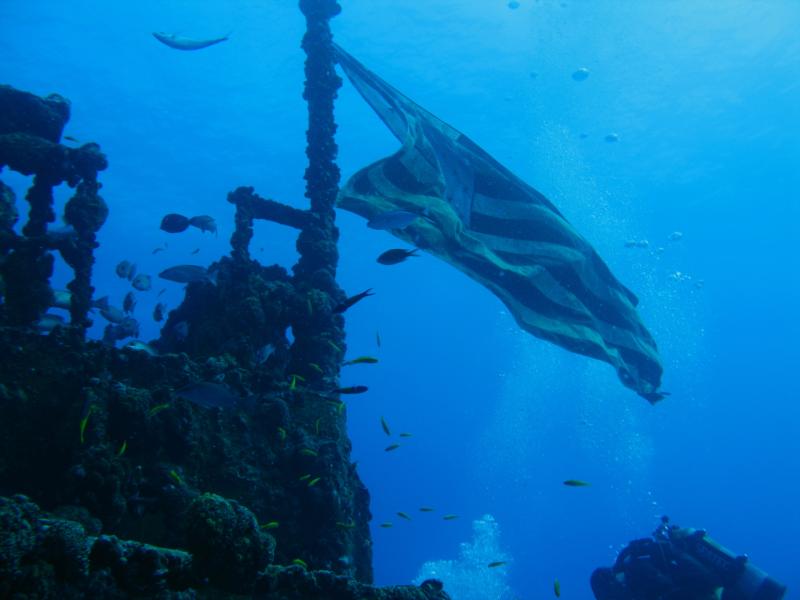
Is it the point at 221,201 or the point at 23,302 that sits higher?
the point at 221,201

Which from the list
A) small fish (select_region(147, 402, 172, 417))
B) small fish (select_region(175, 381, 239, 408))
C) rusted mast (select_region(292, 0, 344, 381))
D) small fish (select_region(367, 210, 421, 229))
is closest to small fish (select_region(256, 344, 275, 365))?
rusted mast (select_region(292, 0, 344, 381))

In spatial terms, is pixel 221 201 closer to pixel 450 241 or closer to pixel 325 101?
pixel 325 101

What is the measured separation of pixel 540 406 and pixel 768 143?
73.5m

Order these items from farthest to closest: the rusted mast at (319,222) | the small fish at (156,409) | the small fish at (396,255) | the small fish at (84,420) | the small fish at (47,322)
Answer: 1. the rusted mast at (319,222)
2. the small fish at (47,322)
3. the small fish at (396,255)
4. the small fish at (156,409)
5. the small fish at (84,420)

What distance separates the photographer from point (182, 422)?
576 cm

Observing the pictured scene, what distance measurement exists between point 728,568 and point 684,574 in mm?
791

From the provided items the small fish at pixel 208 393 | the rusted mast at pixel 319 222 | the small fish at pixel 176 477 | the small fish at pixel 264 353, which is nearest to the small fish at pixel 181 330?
the small fish at pixel 264 353

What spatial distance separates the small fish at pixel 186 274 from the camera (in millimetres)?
7639

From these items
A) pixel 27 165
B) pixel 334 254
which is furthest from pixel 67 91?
pixel 334 254

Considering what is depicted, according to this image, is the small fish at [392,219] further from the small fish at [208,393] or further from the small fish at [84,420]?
the small fish at [84,420]

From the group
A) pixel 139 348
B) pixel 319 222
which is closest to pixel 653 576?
pixel 319 222

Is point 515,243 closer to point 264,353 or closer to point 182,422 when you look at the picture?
point 264,353

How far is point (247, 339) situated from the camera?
7.43 m

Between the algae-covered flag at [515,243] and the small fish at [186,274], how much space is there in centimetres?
A: 251
